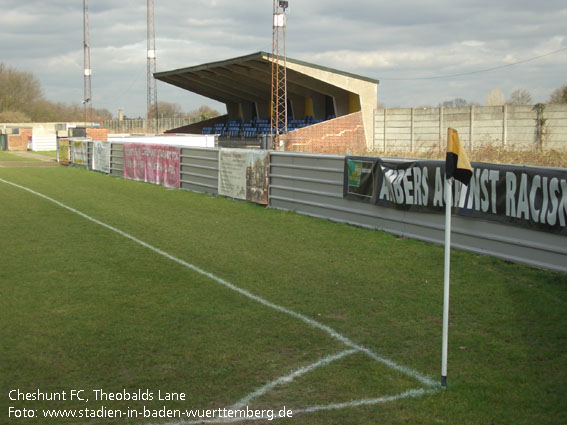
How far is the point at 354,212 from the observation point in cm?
1388

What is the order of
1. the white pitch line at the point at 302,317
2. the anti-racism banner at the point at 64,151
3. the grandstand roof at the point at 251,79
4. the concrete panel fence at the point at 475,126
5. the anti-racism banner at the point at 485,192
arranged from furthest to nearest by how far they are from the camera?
the grandstand roof at the point at 251,79 < the anti-racism banner at the point at 64,151 < the concrete panel fence at the point at 475,126 < the anti-racism banner at the point at 485,192 < the white pitch line at the point at 302,317

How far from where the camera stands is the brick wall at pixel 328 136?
4156cm

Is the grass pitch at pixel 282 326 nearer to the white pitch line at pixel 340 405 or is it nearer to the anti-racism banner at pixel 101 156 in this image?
the white pitch line at pixel 340 405

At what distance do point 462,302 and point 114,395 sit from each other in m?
4.49

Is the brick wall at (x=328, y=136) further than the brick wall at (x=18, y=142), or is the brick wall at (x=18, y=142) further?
the brick wall at (x=18, y=142)

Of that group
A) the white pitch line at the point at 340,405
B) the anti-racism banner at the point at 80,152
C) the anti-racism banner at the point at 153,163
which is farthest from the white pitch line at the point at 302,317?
the anti-racism banner at the point at 80,152

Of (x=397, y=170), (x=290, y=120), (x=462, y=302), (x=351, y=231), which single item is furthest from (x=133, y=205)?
(x=290, y=120)

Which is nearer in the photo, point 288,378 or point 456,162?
point 456,162

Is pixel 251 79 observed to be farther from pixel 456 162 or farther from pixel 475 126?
pixel 456 162

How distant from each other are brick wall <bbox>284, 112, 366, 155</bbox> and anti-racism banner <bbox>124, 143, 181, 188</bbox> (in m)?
15.6

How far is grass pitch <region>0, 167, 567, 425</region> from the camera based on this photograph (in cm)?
506

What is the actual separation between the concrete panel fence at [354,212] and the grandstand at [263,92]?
78.6 feet

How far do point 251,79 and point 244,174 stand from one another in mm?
34491

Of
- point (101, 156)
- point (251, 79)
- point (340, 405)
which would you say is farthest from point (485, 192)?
point (251, 79)
